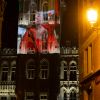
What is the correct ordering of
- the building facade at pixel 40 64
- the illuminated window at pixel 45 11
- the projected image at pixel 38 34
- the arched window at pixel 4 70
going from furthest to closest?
the illuminated window at pixel 45 11 < the arched window at pixel 4 70 < the projected image at pixel 38 34 < the building facade at pixel 40 64

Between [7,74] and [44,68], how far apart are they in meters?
3.97

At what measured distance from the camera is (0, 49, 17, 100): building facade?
36406 mm

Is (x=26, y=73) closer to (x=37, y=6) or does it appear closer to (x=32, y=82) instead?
(x=32, y=82)

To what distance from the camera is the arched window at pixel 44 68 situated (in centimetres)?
3685

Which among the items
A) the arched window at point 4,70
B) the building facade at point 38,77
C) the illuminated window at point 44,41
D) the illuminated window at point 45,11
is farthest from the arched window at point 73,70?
the arched window at point 4,70

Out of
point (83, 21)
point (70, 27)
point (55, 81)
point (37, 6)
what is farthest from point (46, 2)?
point (83, 21)

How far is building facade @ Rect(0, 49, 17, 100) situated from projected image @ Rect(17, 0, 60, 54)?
1306 millimetres

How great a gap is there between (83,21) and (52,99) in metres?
19.3

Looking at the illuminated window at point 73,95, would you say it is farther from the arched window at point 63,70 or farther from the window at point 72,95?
the arched window at point 63,70

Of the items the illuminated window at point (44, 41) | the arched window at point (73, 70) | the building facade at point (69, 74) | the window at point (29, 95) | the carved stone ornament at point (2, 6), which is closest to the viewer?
the building facade at point (69, 74)

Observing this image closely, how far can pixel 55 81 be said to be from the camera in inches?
1414

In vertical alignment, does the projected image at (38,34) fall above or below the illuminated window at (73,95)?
above

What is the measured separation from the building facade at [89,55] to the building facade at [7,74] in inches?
765

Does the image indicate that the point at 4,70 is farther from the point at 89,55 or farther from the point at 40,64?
the point at 89,55
